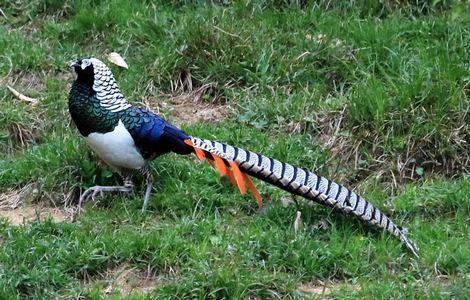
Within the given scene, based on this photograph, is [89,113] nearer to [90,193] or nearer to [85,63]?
[85,63]

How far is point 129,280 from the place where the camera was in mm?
5988

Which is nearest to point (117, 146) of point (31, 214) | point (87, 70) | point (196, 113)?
point (87, 70)

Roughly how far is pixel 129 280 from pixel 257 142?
5.67 feet

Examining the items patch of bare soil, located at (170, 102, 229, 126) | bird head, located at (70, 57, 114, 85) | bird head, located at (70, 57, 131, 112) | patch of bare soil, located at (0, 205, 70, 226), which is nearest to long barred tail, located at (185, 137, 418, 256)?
bird head, located at (70, 57, 131, 112)

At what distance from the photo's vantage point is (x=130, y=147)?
6.57 metres

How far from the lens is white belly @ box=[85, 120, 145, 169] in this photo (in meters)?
6.54

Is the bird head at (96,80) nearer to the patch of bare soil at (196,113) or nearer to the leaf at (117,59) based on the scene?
the patch of bare soil at (196,113)

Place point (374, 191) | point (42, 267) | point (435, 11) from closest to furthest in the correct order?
1. point (42, 267)
2. point (374, 191)
3. point (435, 11)

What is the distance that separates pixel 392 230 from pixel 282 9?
2.95 metres

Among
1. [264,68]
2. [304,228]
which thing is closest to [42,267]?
[304,228]

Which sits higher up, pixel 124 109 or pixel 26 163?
pixel 124 109

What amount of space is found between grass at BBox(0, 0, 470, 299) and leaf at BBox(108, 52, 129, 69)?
60 millimetres

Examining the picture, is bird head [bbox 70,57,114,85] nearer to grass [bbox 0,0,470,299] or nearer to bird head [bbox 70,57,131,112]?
bird head [bbox 70,57,131,112]

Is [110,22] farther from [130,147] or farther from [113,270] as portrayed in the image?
[113,270]
